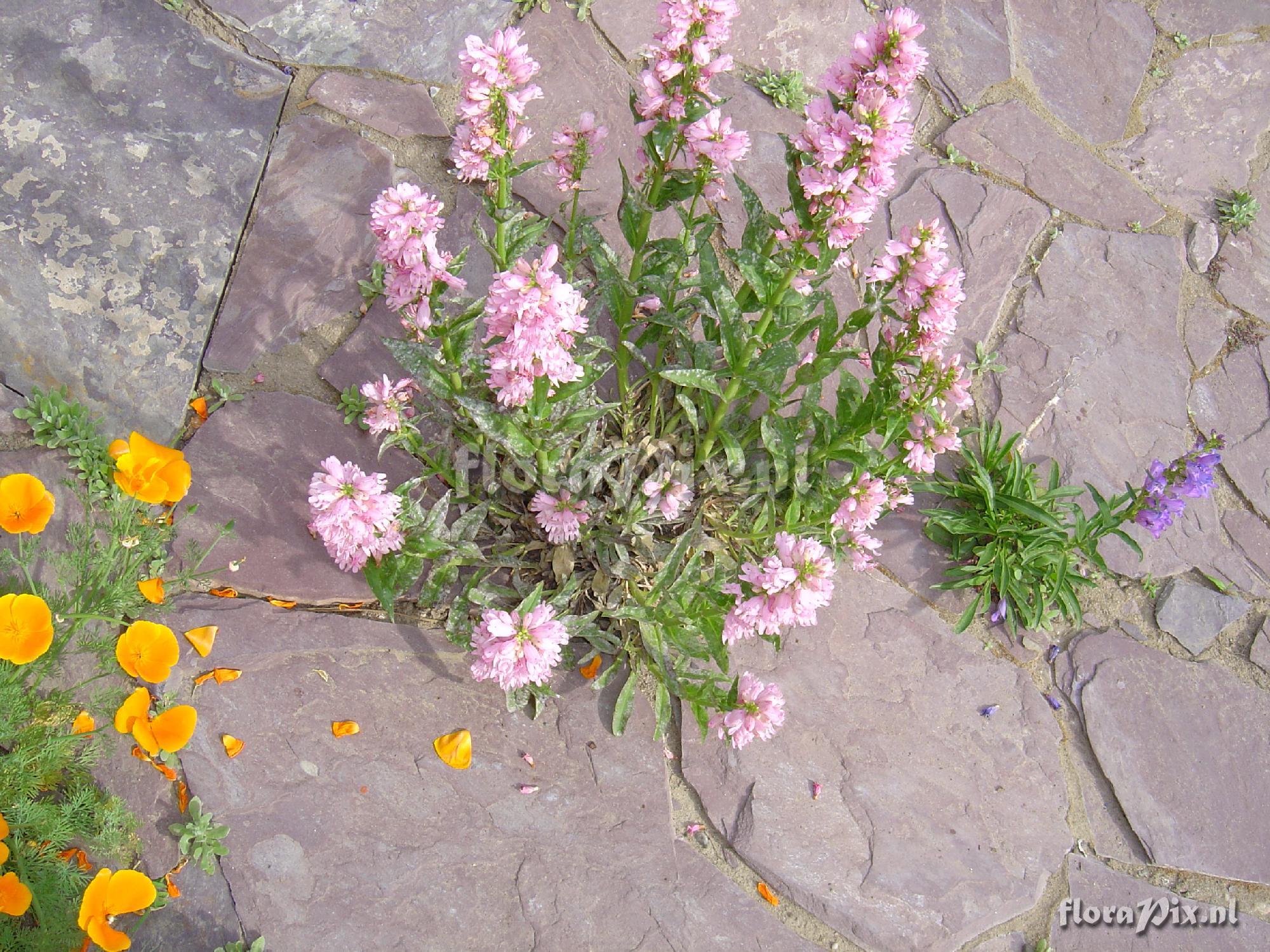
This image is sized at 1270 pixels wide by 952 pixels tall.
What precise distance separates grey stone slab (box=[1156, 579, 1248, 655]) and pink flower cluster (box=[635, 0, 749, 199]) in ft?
6.73

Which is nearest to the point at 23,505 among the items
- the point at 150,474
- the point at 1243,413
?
the point at 150,474

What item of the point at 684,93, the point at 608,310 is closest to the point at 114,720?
the point at 608,310

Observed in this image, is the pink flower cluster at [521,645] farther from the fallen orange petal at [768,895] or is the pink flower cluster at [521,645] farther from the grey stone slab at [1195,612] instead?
the grey stone slab at [1195,612]

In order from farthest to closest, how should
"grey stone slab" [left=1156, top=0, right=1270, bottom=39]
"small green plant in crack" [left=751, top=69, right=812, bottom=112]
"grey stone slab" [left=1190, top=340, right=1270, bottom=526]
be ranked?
1. "grey stone slab" [left=1156, top=0, right=1270, bottom=39]
2. "small green plant in crack" [left=751, top=69, right=812, bottom=112]
3. "grey stone slab" [left=1190, top=340, right=1270, bottom=526]

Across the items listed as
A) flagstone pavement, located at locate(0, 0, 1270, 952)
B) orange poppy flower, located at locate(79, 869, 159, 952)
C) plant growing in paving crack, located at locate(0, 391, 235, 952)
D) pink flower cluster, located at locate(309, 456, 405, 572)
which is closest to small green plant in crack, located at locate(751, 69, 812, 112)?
flagstone pavement, located at locate(0, 0, 1270, 952)

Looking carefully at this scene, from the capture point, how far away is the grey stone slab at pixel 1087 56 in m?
3.86

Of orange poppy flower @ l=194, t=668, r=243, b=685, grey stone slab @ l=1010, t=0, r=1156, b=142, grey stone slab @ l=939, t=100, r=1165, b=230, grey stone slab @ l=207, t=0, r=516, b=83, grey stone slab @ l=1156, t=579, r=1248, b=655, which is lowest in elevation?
orange poppy flower @ l=194, t=668, r=243, b=685

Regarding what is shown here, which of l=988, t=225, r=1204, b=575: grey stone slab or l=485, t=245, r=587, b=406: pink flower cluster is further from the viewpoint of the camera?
l=988, t=225, r=1204, b=575: grey stone slab

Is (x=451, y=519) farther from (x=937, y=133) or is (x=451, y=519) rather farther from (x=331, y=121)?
(x=937, y=133)

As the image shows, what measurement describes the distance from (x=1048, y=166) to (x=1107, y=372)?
3.08 ft

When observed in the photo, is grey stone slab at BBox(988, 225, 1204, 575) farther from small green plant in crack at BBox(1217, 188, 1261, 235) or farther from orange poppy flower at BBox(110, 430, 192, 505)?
orange poppy flower at BBox(110, 430, 192, 505)

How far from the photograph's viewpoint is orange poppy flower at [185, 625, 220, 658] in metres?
2.39

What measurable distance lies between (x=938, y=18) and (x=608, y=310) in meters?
2.09

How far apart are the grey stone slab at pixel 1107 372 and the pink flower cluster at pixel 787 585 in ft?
4.87
